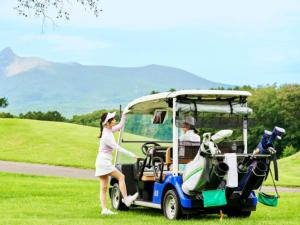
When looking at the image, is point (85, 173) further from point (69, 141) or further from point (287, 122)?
point (287, 122)

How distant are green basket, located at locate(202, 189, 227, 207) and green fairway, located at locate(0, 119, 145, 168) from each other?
25003mm

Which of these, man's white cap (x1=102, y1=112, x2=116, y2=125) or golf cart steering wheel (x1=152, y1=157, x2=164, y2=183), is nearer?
golf cart steering wheel (x1=152, y1=157, x2=164, y2=183)

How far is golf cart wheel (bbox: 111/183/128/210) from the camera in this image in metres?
14.3

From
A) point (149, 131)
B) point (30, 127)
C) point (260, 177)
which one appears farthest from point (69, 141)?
point (260, 177)

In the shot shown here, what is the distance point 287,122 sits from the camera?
242 feet

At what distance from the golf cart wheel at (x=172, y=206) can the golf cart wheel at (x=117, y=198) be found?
2.01 metres

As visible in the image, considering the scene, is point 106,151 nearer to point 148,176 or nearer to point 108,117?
point 108,117

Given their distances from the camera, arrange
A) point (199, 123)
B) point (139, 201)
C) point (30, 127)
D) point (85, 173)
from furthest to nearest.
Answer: point (30, 127), point (85, 173), point (139, 201), point (199, 123)

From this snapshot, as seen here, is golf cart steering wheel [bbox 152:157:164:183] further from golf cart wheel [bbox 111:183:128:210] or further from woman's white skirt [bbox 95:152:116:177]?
golf cart wheel [bbox 111:183:128:210]

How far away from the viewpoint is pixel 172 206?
12336 millimetres

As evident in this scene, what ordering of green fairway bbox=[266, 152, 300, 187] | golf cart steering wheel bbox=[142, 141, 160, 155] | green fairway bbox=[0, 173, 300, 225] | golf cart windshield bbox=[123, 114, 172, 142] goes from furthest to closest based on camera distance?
green fairway bbox=[266, 152, 300, 187] < golf cart windshield bbox=[123, 114, 172, 142] < golf cart steering wheel bbox=[142, 141, 160, 155] < green fairway bbox=[0, 173, 300, 225]

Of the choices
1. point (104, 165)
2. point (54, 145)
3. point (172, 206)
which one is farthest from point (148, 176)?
point (54, 145)

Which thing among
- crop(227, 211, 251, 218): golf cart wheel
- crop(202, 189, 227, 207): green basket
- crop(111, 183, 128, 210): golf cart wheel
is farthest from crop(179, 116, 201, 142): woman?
crop(111, 183, 128, 210): golf cart wheel

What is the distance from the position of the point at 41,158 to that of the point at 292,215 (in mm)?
26976
